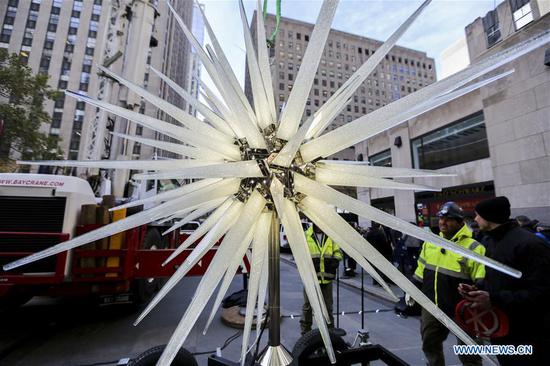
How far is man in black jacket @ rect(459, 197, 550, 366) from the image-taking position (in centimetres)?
212

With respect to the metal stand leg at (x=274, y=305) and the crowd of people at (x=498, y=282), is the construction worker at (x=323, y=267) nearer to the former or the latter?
the crowd of people at (x=498, y=282)

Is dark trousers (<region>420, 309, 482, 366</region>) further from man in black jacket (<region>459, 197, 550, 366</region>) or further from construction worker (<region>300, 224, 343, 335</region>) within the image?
construction worker (<region>300, 224, 343, 335</region>)

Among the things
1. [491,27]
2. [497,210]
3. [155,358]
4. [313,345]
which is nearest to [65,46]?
[491,27]

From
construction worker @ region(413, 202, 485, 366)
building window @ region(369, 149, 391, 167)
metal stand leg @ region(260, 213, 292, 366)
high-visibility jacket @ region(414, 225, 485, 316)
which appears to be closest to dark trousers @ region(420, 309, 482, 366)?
construction worker @ region(413, 202, 485, 366)

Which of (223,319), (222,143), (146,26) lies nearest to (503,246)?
(222,143)

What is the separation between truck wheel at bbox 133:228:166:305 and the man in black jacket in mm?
5188

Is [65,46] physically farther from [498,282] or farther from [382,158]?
[498,282]

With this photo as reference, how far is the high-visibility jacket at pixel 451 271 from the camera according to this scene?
296cm

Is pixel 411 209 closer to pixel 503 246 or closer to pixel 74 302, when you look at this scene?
pixel 503 246

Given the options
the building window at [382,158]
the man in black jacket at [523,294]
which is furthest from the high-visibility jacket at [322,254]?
the building window at [382,158]

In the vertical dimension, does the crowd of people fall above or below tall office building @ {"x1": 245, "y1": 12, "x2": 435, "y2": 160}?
below

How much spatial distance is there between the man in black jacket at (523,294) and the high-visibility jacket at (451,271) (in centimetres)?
52

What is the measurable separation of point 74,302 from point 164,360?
7.19 meters

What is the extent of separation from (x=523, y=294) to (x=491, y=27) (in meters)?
15.2
